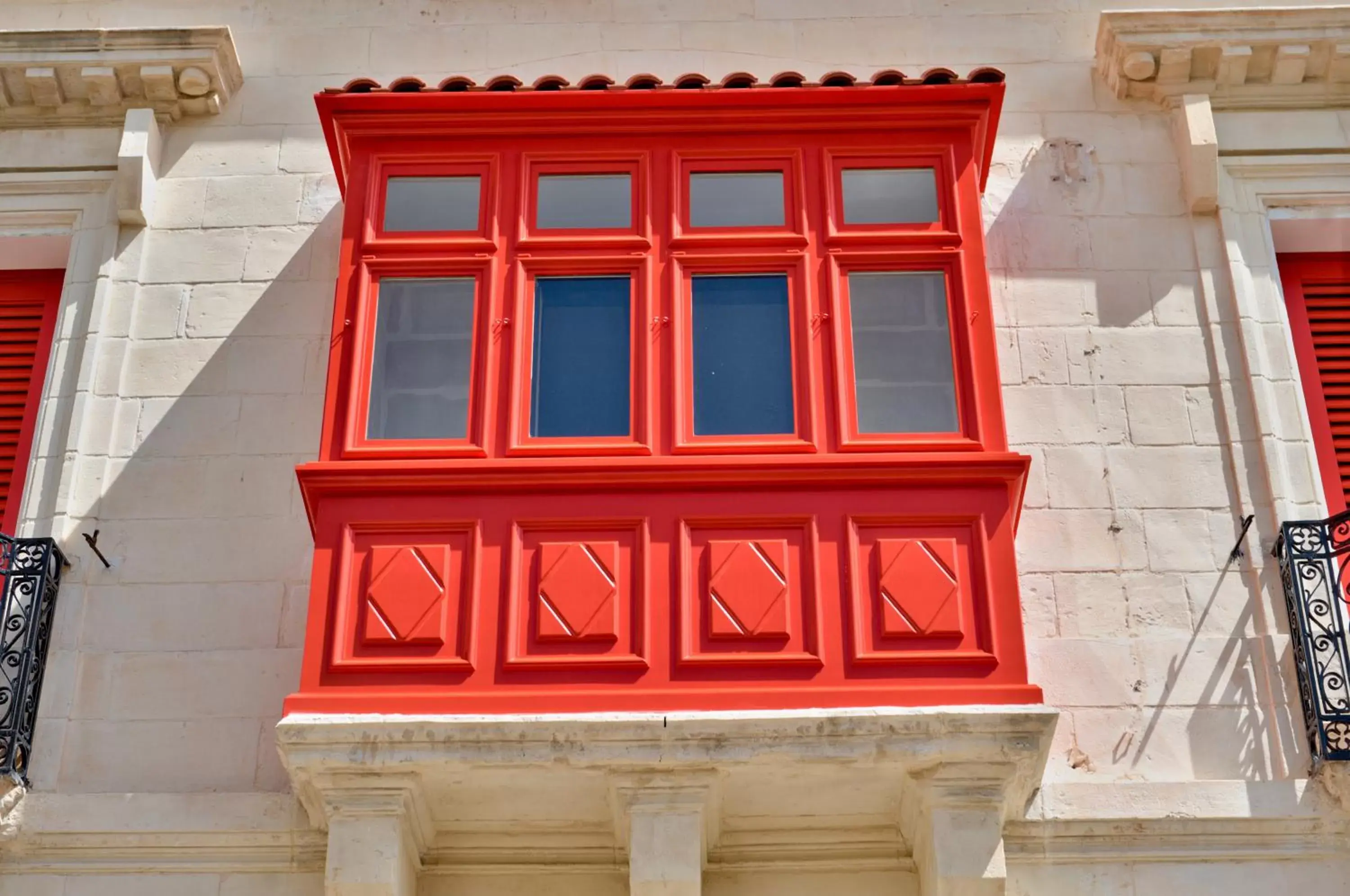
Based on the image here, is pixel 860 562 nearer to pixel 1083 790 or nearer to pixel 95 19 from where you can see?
pixel 1083 790

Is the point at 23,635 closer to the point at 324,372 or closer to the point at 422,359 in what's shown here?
the point at 324,372

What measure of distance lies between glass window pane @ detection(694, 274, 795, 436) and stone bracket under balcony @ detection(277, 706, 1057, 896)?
133cm

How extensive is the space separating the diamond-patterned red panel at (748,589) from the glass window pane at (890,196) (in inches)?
69.5

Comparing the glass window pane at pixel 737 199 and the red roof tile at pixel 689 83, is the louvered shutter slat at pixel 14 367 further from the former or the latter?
the glass window pane at pixel 737 199

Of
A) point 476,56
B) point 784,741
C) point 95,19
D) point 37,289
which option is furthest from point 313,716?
point 95,19

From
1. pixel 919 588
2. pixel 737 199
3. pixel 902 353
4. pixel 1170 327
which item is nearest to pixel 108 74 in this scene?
pixel 737 199

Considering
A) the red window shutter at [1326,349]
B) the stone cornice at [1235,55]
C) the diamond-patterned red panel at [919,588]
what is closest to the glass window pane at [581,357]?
the diamond-patterned red panel at [919,588]

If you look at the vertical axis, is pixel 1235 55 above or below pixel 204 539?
above

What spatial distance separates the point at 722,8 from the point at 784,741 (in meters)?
4.79

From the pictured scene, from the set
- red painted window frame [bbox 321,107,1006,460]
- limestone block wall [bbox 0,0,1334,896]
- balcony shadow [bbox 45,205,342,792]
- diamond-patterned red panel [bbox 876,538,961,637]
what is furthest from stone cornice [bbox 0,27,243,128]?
diamond-patterned red panel [bbox 876,538,961,637]

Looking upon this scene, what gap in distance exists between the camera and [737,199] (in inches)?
327

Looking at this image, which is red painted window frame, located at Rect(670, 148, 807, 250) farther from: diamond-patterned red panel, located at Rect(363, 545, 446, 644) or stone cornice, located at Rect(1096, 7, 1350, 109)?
stone cornice, located at Rect(1096, 7, 1350, 109)

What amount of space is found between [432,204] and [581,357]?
1.14 metres

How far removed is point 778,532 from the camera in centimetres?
733
